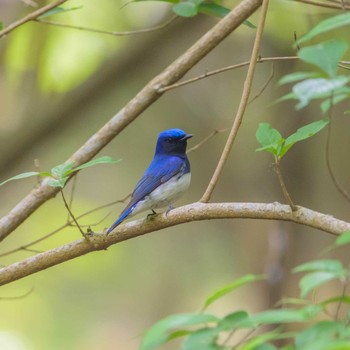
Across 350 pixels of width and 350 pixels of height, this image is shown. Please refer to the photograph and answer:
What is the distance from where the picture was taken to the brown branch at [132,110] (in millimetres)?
3254

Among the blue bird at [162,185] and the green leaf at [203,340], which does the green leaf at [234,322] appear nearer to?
the green leaf at [203,340]

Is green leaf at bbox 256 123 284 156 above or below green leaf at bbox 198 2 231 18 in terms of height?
below

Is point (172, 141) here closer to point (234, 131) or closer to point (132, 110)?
point (132, 110)

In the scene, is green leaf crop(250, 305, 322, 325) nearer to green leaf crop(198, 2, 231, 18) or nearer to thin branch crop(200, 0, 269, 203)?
thin branch crop(200, 0, 269, 203)

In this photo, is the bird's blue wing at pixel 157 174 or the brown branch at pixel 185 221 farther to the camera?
the bird's blue wing at pixel 157 174

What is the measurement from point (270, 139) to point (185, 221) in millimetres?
612

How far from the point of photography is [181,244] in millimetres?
7277

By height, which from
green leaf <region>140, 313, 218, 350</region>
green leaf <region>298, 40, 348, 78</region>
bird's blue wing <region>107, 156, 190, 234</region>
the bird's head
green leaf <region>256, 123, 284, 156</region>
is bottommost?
green leaf <region>140, 313, 218, 350</region>

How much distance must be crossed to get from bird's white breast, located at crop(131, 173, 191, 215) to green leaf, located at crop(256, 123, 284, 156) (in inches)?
70.7

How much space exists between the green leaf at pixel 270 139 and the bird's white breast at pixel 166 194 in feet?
5.89

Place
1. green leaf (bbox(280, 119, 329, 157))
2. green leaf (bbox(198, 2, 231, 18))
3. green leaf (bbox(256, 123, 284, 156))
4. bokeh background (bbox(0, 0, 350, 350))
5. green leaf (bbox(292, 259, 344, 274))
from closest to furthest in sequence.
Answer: green leaf (bbox(292, 259, 344, 274)), green leaf (bbox(280, 119, 329, 157)), green leaf (bbox(256, 123, 284, 156)), green leaf (bbox(198, 2, 231, 18)), bokeh background (bbox(0, 0, 350, 350))

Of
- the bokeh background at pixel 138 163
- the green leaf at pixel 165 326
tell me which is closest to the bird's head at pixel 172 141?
the bokeh background at pixel 138 163

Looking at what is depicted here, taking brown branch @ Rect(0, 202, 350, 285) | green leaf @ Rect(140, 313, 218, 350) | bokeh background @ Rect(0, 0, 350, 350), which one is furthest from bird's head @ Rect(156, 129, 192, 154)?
green leaf @ Rect(140, 313, 218, 350)

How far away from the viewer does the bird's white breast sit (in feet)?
12.5
